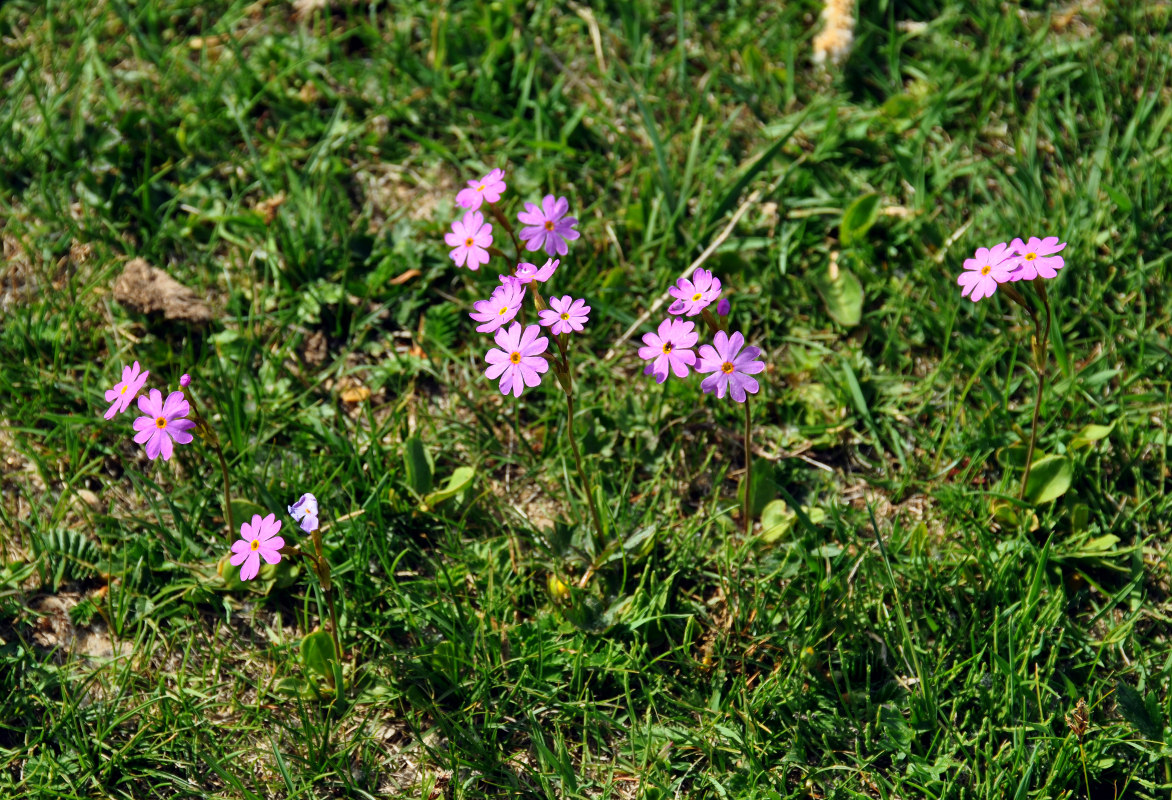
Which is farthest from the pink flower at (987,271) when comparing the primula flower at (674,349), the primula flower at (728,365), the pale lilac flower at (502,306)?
the pale lilac flower at (502,306)

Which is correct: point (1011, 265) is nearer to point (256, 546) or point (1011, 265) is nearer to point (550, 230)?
point (550, 230)

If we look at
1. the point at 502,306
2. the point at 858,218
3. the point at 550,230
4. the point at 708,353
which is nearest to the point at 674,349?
the point at 708,353

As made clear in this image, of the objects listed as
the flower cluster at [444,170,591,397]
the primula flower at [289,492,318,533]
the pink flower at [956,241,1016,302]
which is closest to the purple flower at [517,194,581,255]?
the flower cluster at [444,170,591,397]

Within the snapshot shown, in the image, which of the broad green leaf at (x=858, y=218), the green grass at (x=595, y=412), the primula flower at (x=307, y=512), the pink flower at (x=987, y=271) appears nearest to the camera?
the primula flower at (x=307, y=512)

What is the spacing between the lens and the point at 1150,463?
2.63m

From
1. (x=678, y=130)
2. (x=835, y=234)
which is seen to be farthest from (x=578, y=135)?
(x=835, y=234)

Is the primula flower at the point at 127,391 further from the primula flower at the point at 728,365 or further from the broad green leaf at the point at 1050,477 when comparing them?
the broad green leaf at the point at 1050,477

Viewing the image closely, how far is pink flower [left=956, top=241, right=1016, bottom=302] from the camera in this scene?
6.88ft

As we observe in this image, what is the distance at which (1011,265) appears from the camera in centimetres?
209

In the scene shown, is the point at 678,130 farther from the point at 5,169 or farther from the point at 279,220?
the point at 5,169

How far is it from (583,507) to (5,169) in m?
2.21

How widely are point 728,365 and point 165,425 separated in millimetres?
1164

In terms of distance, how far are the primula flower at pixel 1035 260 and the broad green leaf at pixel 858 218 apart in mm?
883

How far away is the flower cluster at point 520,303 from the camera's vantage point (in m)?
2.02
